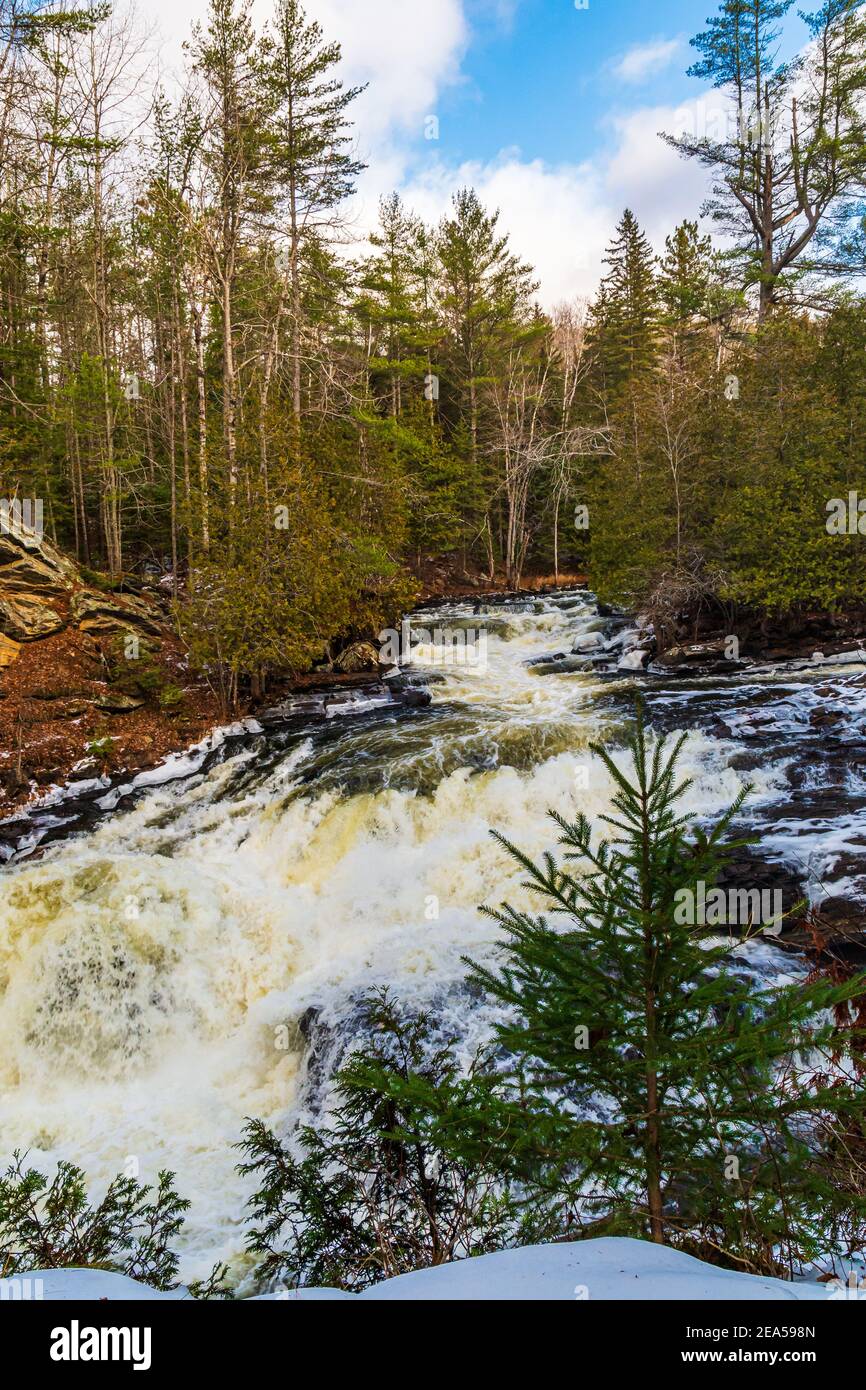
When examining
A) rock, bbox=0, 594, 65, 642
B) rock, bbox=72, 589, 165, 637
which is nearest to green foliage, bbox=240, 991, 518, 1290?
rock, bbox=0, 594, 65, 642

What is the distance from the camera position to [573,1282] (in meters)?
1.63

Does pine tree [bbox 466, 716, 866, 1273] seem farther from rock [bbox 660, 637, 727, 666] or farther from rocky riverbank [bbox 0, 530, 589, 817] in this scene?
rock [bbox 660, 637, 727, 666]

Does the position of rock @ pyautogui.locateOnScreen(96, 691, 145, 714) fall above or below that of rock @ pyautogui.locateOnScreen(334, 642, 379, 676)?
below

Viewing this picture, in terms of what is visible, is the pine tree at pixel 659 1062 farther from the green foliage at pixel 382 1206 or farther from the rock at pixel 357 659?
the rock at pixel 357 659

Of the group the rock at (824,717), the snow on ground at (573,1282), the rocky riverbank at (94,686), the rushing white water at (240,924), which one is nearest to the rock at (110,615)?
the rocky riverbank at (94,686)

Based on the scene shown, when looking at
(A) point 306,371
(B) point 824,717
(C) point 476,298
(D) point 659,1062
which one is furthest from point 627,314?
(D) point 659,1062

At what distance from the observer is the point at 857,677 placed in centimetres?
1145

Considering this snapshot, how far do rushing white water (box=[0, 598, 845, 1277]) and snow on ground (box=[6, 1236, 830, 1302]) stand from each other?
3159 mm

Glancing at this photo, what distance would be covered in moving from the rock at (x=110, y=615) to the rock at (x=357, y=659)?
422 centimetres

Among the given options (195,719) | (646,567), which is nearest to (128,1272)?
(195,719)

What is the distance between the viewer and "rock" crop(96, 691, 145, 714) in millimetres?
12148

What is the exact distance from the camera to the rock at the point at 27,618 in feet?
40.3
